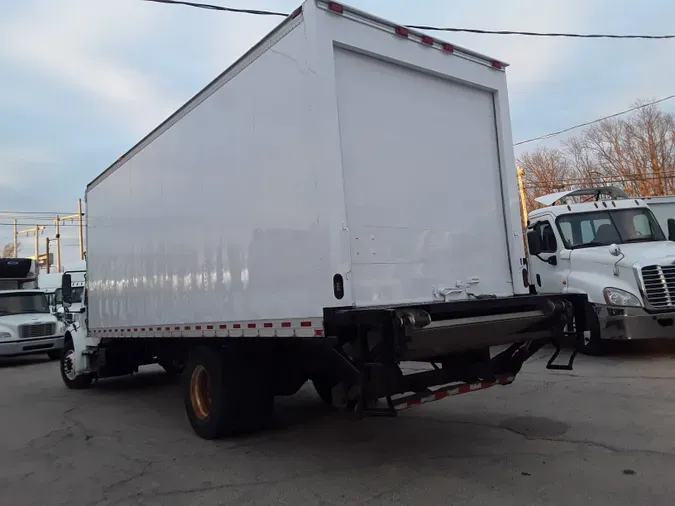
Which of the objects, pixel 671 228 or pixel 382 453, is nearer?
pixel 382 453

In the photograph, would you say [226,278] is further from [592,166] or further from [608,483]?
[592,166]

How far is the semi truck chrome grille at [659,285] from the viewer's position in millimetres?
9312

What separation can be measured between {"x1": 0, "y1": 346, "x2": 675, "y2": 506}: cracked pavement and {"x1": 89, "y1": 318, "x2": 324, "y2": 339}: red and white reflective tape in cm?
119

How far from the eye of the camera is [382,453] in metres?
5.43

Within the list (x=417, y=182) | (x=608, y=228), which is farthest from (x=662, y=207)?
(x=417, y=182)

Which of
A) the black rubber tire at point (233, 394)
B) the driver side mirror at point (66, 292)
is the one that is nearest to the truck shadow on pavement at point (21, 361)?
the driver side mirror at point (66, 292)

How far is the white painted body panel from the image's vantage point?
4629mm

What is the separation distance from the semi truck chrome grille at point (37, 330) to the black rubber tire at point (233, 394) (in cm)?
1236

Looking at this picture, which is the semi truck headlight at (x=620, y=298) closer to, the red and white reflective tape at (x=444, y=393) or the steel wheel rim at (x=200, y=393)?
the red and white reflective tape at (x=444, y=393)

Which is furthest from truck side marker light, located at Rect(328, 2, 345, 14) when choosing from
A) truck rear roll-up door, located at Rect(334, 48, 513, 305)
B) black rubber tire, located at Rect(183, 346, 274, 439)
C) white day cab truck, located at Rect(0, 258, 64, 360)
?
white day cab truck, located at Rect(0, 258, 64, 360)

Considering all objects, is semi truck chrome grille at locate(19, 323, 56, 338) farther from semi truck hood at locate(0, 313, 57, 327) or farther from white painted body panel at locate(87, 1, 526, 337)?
white painted body panel at locate(87, 1, 526, 337)

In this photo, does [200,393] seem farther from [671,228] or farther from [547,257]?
[671,228]

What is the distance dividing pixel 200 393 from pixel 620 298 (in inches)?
280

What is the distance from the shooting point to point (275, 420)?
716 centimetres
